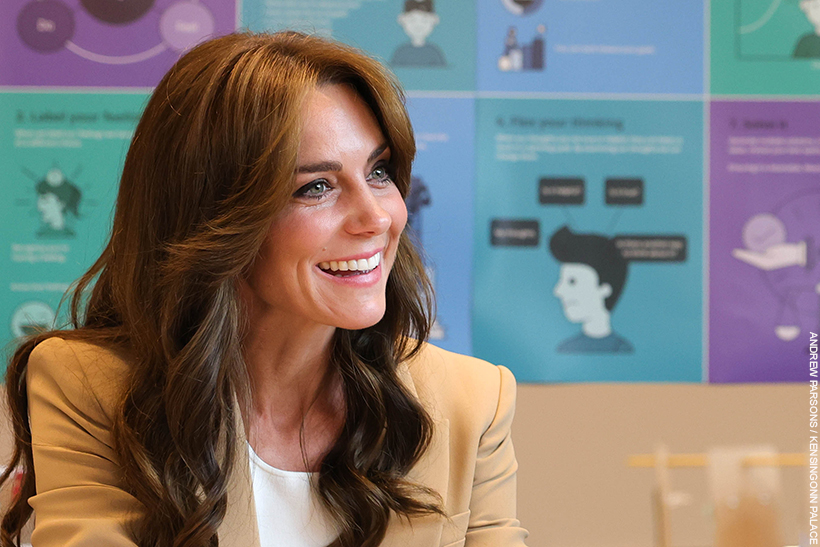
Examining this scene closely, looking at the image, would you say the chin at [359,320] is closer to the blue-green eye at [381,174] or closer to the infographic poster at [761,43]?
the blue-green eye at [381,174]

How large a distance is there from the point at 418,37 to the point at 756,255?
123 centimetres

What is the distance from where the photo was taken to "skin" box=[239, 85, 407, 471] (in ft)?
4.24

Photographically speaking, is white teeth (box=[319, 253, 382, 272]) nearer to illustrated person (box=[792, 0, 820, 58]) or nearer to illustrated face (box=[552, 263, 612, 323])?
illustrated face (box=[552, 263, 612, 323])

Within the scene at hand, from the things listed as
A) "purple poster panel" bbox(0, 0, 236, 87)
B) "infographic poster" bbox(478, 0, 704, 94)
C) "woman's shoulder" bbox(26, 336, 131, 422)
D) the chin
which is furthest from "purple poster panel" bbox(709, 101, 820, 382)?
"woman's shoulder" bbox(26, 336, 131, 422)

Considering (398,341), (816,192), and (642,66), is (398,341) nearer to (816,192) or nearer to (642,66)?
(642,66)

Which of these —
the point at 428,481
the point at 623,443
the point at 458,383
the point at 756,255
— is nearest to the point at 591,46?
the point at 756,255

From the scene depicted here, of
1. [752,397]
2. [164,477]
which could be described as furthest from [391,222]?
[752,397]

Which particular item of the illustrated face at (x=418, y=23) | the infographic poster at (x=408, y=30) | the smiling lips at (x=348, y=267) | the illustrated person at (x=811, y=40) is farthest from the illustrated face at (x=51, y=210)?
the illustrated person at (x=811, y=40)

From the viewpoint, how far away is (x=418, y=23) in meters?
2.42

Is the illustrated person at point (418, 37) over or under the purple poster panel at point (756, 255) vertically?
over

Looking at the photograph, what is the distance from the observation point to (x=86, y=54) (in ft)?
7.88

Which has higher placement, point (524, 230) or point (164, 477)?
point (524, 230)

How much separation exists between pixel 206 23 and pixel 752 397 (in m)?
2.03

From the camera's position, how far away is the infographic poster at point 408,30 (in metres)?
2.42
